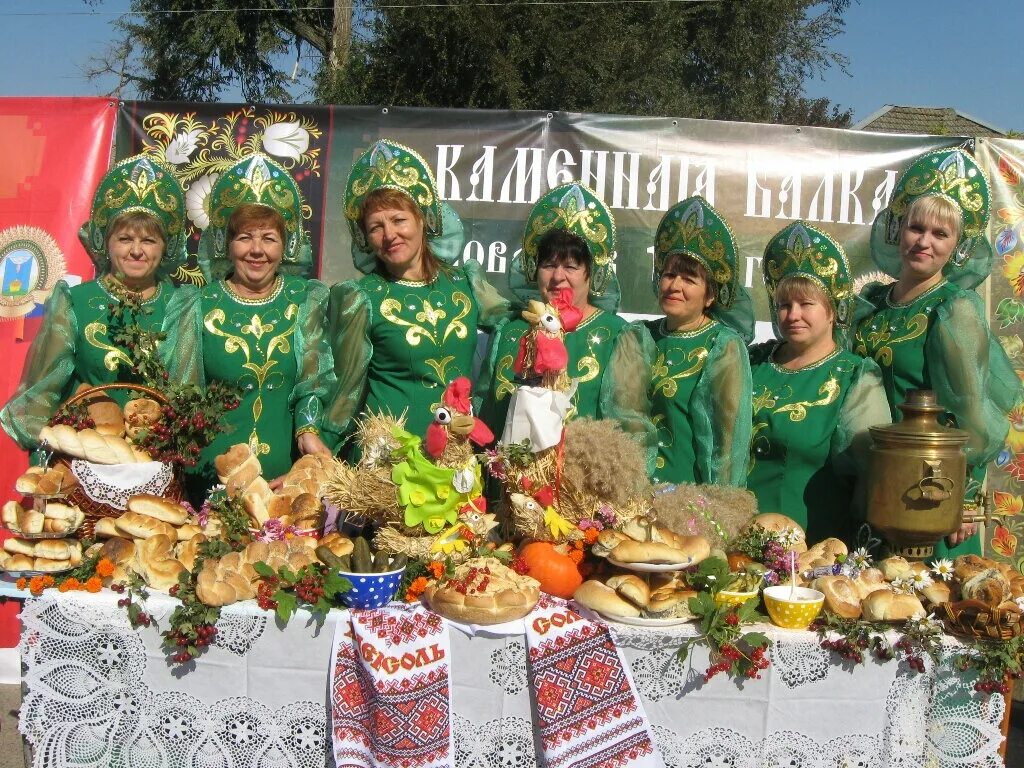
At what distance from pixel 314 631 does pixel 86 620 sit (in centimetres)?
71

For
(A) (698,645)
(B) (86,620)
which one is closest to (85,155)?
(B) (86,620)

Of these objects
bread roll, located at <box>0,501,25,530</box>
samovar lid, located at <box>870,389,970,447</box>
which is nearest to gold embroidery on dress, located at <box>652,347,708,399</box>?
samovar lid, located at <box>870,389,970,447</box>

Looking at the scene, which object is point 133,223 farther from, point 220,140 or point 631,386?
point 631,386

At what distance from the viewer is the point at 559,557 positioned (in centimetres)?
273

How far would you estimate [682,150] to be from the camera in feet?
17.6

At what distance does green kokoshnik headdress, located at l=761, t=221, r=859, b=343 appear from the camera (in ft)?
11.2

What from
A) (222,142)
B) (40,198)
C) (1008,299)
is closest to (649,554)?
(1008,299)

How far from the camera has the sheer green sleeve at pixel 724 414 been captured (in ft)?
11.1

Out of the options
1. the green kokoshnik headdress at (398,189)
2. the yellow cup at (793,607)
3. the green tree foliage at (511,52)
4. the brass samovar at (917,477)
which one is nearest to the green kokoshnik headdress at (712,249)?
the brass samovar at (917,477)

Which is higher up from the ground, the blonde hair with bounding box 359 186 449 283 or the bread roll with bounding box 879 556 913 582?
the blonde hair with bounding box 359 186 449 283

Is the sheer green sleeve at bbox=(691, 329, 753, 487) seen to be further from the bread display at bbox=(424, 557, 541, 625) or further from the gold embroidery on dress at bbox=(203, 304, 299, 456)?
the gold embroidery on dress at bbox=(203, 304, 299, 456)

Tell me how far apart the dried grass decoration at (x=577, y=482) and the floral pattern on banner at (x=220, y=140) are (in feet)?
9.99

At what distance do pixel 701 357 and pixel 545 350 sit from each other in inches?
34.0

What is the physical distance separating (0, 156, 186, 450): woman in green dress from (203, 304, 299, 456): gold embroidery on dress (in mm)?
239
